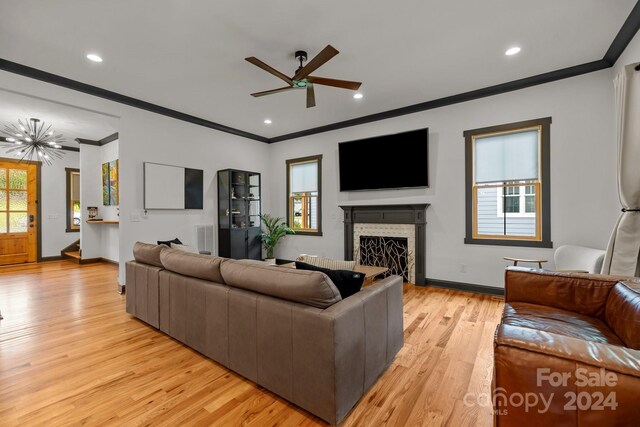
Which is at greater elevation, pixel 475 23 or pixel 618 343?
pixel 475 23

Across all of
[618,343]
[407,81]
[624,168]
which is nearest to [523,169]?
[624,168]

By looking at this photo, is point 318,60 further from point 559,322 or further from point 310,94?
point 559,322

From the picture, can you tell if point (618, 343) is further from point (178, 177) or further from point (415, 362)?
point (178, 177)

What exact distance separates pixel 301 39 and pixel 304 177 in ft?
11.5

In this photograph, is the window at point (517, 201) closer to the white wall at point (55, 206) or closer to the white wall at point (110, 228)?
the white wall at point (110, 228)

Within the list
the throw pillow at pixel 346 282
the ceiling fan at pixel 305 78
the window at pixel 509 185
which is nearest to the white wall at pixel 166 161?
the ceiling fan at pixel 305 78

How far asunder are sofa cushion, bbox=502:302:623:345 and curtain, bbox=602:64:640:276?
100 cm

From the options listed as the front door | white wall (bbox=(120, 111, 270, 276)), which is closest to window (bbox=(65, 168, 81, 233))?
the front door

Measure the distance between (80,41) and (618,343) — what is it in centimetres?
508

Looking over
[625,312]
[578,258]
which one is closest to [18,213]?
[625,312]

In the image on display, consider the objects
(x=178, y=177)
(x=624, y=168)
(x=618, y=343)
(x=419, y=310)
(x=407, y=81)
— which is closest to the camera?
(x=618, y=343)

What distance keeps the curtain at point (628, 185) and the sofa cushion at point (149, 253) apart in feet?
14.1

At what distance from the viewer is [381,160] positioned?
511cm

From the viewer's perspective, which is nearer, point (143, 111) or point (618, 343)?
point (618, 343)
